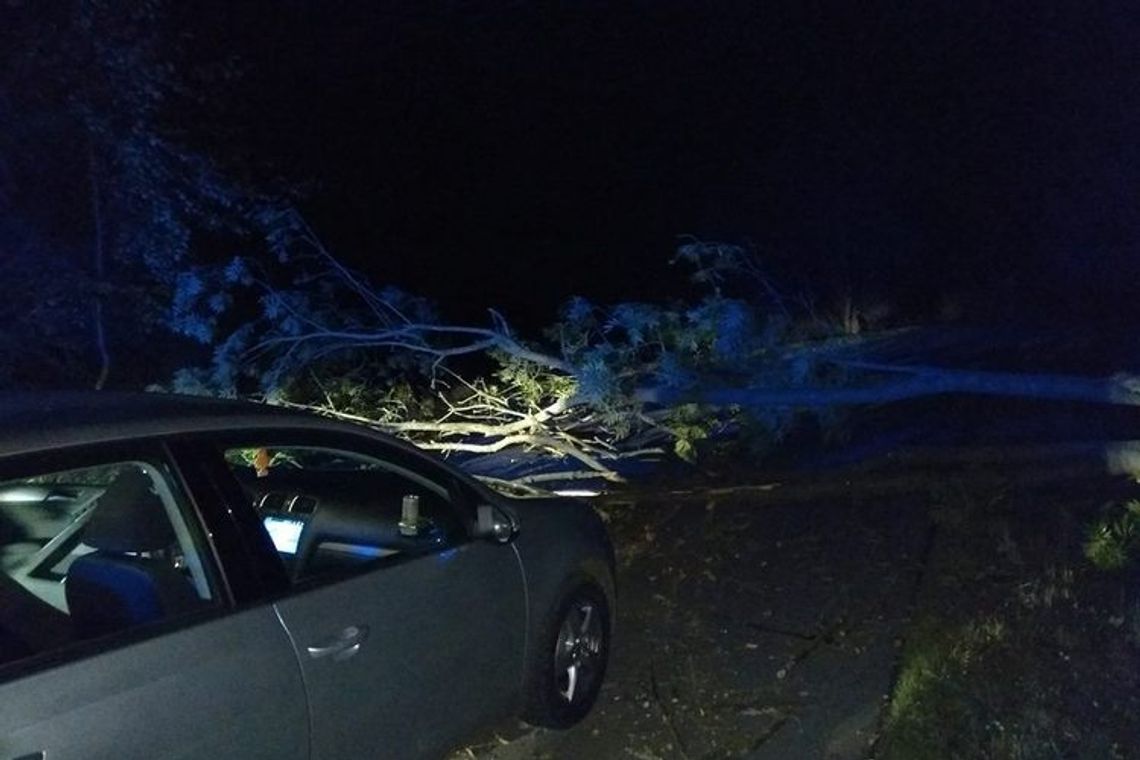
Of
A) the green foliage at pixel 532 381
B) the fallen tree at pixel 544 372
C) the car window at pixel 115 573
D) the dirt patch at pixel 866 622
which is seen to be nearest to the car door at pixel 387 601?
the car window at pixel 115 573

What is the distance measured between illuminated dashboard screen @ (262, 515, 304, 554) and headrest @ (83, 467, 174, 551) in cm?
98

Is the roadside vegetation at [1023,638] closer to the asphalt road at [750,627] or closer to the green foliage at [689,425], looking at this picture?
the asphalt road at [750,627]

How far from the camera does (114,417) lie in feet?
10.6

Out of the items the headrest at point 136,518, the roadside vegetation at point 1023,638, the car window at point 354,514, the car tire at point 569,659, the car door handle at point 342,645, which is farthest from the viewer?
the car tire at point 569,659

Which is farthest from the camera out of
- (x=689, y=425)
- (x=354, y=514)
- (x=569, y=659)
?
(x=689, y=425)

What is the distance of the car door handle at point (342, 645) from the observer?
3.48m

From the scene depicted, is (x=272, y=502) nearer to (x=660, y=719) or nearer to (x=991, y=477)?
(x=660, y=719)

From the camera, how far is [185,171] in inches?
370

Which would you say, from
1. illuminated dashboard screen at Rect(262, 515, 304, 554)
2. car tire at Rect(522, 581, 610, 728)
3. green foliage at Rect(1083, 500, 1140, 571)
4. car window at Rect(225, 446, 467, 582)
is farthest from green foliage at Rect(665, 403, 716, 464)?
illuminated dashboard screen at Rect(262, 515, 304, 554)

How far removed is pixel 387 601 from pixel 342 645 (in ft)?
0.86

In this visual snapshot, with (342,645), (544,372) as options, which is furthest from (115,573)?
(544,372)

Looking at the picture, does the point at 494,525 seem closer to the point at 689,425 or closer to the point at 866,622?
the point at 866,622

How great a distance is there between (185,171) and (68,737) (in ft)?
24.0

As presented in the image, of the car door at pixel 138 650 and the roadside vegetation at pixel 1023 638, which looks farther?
the roadside vegetation at pixel 1023 638
